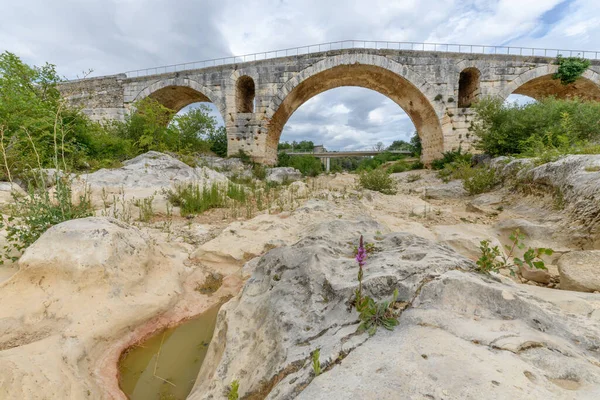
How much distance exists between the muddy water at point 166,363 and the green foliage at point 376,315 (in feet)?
3.90

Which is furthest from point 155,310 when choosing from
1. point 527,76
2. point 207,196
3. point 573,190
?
point 527,76

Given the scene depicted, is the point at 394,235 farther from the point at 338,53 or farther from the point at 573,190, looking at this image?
the point at 338,53

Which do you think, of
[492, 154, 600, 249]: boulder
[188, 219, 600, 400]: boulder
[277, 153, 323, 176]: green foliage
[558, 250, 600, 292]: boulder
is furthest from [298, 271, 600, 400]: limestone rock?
[277, 153, 323, 176]: green foliage

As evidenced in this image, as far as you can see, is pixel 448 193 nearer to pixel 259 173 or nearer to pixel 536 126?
pixel 536 126

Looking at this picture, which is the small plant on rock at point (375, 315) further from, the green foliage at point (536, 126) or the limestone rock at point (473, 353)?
the green foliage at point (536, 126)

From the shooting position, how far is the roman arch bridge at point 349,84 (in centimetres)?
1174

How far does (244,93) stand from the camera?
13883 mm

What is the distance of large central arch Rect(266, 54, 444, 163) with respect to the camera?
1184cm

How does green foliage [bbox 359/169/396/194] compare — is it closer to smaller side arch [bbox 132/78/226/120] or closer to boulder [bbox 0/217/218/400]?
boulder [bbox 0/217/218/400]

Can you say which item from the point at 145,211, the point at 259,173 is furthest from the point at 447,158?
the point at 145,211

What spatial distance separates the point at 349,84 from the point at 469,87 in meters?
5.78

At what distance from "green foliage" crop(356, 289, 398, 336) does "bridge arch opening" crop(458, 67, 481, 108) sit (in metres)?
13.8

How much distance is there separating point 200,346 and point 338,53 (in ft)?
42.2

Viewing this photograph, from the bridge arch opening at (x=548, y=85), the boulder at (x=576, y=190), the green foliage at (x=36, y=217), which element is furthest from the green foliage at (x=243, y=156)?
the bridge arch opening at (x=548, y=85)
